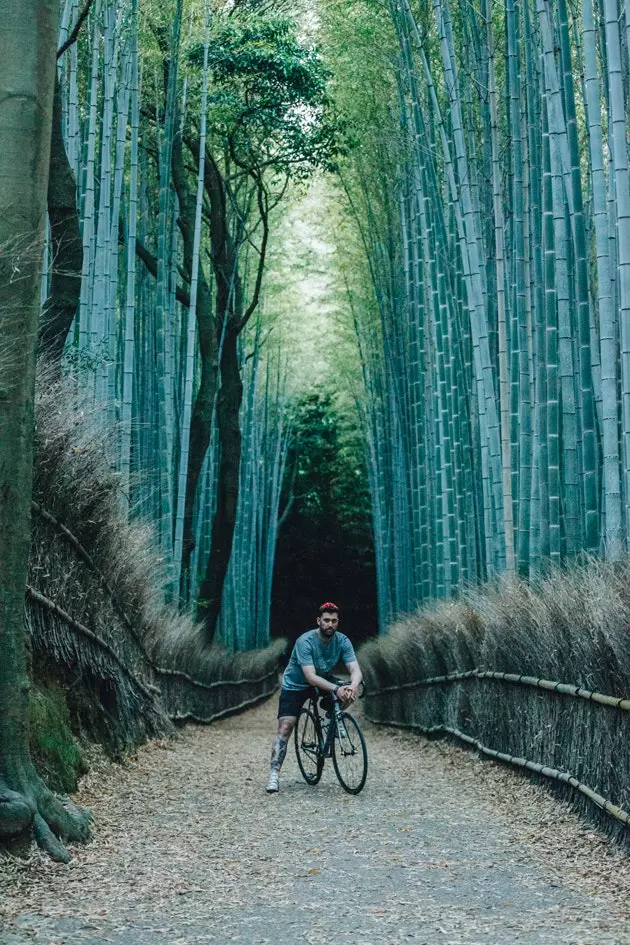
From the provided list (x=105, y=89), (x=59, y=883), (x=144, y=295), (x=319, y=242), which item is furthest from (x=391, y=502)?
(x=59, y=883)

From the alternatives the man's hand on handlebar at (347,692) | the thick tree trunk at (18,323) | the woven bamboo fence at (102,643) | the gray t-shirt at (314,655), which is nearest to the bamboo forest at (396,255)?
the woven bamboo fence at (102,643)

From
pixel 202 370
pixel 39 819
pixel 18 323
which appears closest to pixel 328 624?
pixel 39 819

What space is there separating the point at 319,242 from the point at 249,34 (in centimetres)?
649

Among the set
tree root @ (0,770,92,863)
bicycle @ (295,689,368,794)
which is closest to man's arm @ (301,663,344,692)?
bicycle @ (295,689,368,794)

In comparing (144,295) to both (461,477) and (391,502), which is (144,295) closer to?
(461,477)

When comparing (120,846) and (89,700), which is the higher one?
(89,700)

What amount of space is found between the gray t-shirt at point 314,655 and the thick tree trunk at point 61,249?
1790 millimetres

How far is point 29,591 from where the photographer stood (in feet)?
15.0

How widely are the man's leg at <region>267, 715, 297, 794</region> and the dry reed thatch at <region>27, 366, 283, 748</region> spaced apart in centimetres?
89

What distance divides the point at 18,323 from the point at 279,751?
107 inches

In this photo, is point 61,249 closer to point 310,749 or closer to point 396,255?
point 310,749

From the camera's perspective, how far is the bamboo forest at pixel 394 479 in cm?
355

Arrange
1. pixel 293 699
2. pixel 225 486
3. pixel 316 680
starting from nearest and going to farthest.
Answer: pixel 316 680
pixel 293 699
pixel 225 486

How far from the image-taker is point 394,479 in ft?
44.1
